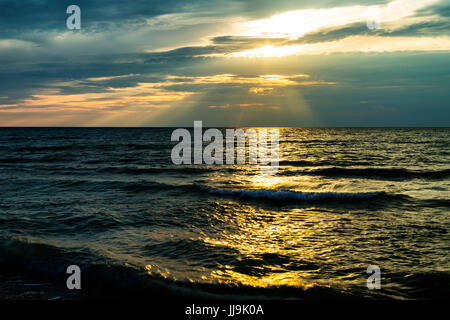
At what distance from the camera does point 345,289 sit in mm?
5988

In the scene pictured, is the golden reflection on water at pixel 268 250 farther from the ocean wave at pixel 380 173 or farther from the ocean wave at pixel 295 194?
the ocean wave at pixel 380 173

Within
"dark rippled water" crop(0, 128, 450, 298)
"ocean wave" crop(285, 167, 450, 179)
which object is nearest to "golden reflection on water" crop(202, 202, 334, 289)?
"dark rippled water" crop(0, 128, 450, 298)

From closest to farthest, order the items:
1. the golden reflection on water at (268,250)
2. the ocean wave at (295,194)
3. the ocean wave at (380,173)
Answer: the golden reflection on water at (268,250)
the ocean wave at (295,194)
the ocean wave at (380,173)

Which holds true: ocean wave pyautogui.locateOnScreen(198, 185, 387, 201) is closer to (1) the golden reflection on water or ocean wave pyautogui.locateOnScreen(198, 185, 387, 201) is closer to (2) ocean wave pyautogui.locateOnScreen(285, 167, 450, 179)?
(1) the golden reflection on water

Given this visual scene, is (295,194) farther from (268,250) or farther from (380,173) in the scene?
(380,173)

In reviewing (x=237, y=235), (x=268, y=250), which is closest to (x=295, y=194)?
(x=237, y=235)

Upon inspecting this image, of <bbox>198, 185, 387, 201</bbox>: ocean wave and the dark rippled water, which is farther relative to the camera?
<bbox>198, 185, 387, 201</bbox>: ocean wave

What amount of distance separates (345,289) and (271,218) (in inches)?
216

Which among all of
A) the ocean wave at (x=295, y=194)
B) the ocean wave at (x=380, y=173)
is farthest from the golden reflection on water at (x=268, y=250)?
the ocean wave at (x=380, y=173)

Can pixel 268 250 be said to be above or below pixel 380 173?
below

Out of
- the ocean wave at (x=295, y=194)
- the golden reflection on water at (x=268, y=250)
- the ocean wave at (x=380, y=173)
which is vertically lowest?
the golden reflection on water at (x=268, y=250)

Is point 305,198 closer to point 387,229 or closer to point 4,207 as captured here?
point 387,229

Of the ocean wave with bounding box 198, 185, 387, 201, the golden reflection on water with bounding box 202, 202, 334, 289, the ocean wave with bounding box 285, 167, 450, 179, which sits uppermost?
the ocean wave with bounding box 285, 167, 450, 179

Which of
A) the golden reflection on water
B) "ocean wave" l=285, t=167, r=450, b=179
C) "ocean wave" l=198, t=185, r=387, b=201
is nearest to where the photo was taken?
the golden reflection on water
